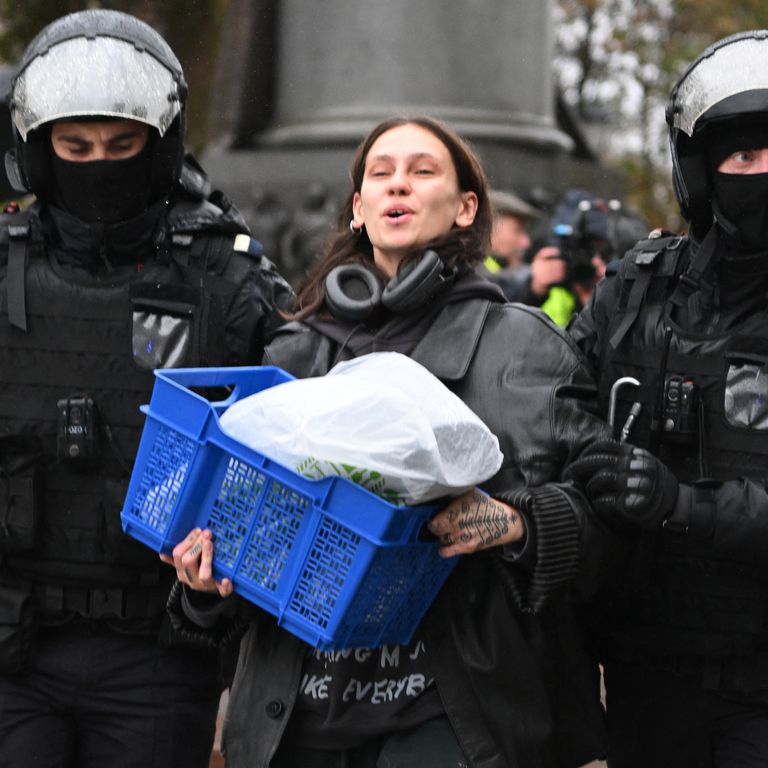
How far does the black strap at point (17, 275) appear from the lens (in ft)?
13.0

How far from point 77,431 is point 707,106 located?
1.74 m

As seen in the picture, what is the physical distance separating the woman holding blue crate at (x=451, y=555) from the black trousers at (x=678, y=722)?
21 centimetres

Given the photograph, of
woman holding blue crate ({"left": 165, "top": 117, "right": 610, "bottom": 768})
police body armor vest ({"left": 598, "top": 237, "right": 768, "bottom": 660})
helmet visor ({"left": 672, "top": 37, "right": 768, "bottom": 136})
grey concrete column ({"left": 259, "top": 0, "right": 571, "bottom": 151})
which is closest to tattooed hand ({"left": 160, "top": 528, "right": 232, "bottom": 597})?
woman holding blue crate ({"left": 165, "top": 117, "right": 610, "bottom": 768})

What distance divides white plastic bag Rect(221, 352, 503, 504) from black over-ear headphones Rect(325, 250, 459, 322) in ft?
1.08

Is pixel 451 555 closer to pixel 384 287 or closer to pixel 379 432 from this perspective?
pixel 379 432

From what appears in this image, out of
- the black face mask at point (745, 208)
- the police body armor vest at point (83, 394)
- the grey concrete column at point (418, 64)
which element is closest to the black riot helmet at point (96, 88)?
the police body armor vest at point (83, 394)

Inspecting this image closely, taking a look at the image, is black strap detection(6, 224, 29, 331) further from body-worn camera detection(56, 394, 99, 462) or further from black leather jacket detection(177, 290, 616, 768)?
black leather jacket detection(177, 290, 616, 768)

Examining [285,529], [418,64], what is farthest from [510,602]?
[418,64]

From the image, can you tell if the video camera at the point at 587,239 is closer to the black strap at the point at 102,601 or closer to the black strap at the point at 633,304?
the black strap at the point at 633,304

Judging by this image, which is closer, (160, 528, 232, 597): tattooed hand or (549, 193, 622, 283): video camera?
(160, 528, 232, 597): tattooed hand

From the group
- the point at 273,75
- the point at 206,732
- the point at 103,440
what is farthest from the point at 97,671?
the point at 273,75

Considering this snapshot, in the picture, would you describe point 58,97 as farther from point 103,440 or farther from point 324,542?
point 324,542

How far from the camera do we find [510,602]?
3271 mm

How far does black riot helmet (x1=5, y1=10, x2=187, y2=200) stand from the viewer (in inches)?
155
